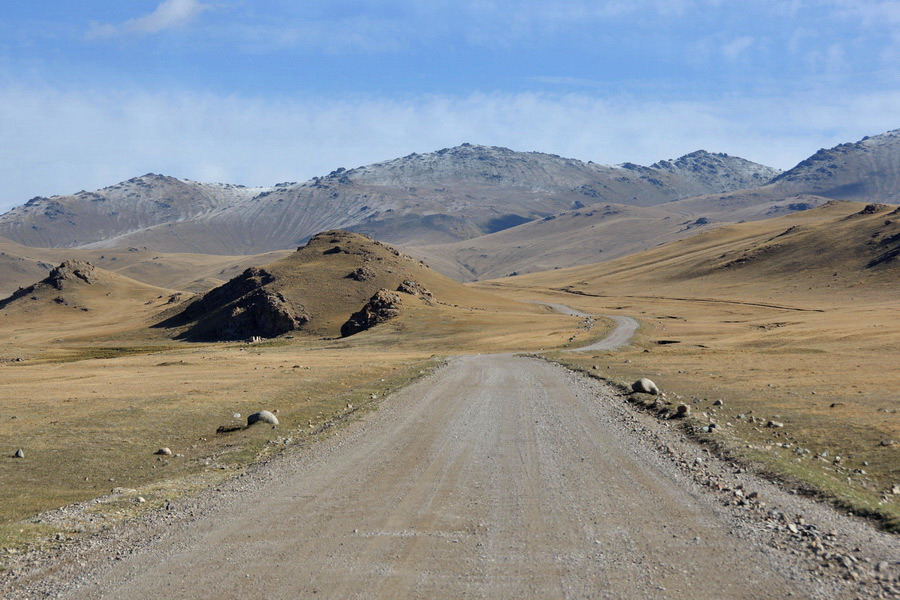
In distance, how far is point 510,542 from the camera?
12906 mm

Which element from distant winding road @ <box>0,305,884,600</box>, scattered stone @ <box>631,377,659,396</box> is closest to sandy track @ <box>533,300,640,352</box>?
scattered stone @ <box>631,377,659,396</box>

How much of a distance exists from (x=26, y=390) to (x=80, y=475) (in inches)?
1031

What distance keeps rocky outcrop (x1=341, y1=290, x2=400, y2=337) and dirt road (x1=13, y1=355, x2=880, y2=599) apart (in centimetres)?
8356

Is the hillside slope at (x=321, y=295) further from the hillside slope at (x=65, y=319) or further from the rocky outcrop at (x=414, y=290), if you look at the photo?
the hillside slope at (x=65, y=319)

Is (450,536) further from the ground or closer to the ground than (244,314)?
closer to the ground

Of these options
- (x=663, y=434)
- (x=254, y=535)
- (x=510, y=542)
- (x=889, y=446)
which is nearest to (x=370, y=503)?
(x=254, y=535)

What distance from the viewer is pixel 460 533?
44.2 ft

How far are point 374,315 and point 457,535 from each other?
94.5 meters

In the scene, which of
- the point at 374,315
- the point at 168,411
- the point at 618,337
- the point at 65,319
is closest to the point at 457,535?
the point at 168,411

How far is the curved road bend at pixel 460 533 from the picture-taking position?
11.1 metres

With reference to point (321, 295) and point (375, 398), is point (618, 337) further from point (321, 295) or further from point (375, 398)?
point (321, 295)

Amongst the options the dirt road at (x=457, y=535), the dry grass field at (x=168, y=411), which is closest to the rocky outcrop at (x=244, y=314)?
the dry grass field at (x=168, y=411)

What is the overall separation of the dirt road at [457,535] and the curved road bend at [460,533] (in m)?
0.04

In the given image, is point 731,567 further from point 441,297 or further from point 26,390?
point 441,297
